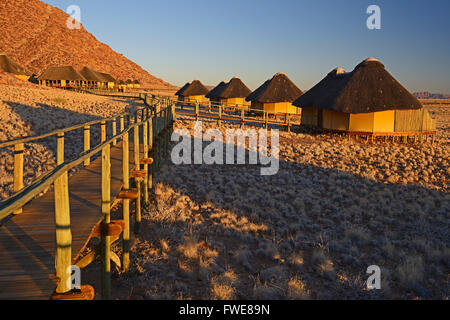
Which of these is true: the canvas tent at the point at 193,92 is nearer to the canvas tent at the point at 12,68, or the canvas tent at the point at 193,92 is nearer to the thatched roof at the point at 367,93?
the thatched roof at the point at 367,93

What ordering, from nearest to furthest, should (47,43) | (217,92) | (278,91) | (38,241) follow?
(38,241) → (278,91) → (217,92) → (47,43)

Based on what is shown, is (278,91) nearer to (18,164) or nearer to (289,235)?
(289,235)

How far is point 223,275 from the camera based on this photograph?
5.71m

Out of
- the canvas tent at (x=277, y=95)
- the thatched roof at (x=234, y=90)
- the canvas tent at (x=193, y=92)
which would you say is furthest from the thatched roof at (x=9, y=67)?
the canvas tent at (x=277, y=95)

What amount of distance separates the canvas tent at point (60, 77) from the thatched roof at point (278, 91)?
51918 mm

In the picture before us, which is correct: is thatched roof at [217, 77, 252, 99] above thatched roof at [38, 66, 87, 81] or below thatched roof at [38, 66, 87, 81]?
below

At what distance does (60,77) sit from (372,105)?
67660 mm

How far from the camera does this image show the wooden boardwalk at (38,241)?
302cm

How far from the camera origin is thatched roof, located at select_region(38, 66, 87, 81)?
70500 millimetres

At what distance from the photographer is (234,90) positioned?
4216cm

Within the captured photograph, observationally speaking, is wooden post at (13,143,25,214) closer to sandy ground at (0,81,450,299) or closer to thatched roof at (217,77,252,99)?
sandy ground at (0,81,450,299)

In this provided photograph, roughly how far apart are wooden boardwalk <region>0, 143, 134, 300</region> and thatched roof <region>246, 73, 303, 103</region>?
27.9m

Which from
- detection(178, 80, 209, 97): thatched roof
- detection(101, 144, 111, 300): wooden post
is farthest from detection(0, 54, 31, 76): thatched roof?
detection(101, 144, 111, 300): wooden post

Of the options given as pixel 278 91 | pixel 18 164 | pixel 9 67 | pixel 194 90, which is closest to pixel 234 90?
pixel 194 90
